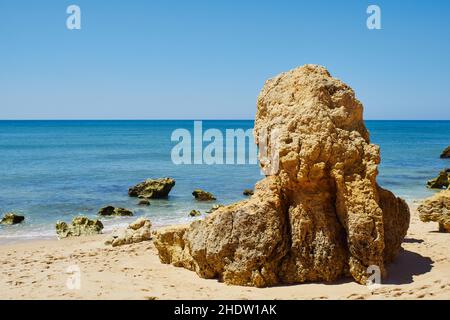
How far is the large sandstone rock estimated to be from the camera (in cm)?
752

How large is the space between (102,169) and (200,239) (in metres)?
29.6

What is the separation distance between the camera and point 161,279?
8023 millimetres

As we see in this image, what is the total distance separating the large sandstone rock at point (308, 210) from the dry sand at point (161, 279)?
307 mm

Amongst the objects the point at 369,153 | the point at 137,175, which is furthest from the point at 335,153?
the point at 137,175

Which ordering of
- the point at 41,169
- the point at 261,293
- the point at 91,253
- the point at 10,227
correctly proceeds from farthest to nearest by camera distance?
1. the point at 41,169
2. the point at 10,227
3. the point at 91,253
4. the point at 261,293

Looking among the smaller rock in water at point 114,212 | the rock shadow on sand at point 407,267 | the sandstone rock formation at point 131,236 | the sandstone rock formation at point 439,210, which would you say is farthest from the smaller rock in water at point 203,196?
the rock shadow on sand at point 407,267

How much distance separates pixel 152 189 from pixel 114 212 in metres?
3.89

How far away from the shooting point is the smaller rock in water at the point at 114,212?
61.2 ft

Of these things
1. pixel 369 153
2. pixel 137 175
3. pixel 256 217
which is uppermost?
pixel 369 153

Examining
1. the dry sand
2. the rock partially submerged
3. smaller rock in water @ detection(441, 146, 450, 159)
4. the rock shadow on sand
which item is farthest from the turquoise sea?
the rock shadow on sand

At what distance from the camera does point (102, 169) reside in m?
36.5

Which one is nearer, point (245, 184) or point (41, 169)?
point (245, 184)

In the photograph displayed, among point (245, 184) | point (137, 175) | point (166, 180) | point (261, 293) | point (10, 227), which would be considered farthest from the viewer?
point (137, 175)

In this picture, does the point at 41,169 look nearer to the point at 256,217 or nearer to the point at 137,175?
the point at 137,175
